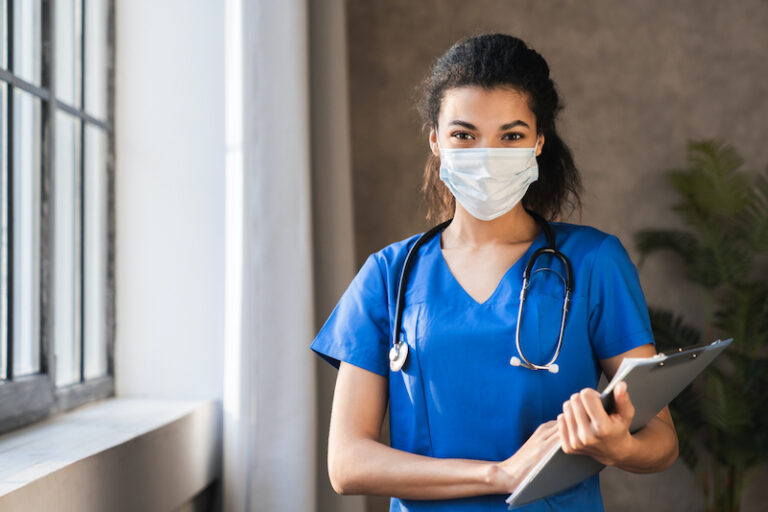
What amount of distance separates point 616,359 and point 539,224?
29cm

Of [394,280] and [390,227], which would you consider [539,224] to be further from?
[390,227]

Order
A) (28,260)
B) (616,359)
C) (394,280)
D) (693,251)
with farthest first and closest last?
1. (693,251)
2. (28,260)
3. (394,280)
4. (616,359)

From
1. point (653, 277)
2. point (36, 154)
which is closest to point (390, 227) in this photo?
point (653, 277)

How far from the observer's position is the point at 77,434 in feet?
4.77

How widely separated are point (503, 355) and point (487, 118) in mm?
378

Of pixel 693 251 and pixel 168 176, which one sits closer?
pixel 168 176

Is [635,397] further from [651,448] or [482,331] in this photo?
[482,331]

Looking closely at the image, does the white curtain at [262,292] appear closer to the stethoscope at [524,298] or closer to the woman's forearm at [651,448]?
the stethoscope at [524,298]

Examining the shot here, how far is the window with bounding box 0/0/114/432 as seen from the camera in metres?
1.56

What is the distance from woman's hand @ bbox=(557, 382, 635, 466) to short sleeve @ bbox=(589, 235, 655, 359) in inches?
8.4

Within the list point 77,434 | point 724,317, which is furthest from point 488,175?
point 724,317

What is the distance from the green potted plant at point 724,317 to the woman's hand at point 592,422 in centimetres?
195

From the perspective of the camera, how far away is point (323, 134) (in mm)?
2098

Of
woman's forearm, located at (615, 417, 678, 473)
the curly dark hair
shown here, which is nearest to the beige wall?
the curly dark hair
